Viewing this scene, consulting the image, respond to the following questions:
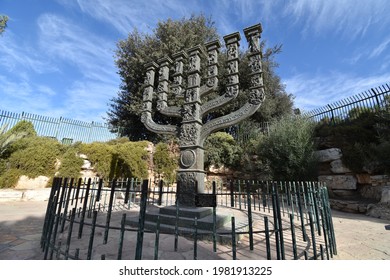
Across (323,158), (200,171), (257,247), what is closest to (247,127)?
(323,158)

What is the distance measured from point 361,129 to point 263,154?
3660 mm

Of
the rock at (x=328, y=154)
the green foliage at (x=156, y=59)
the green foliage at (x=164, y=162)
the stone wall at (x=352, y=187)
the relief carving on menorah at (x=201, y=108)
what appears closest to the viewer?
the relief carving on menorah at (x=201, y=108)

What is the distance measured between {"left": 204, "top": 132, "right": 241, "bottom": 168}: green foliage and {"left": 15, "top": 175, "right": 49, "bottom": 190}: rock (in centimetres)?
735

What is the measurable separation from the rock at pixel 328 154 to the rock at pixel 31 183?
434 inches

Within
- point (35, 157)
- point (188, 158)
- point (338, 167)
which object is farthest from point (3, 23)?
point (338, 167)

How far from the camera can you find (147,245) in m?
2.45

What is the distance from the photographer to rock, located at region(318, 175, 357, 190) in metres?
6.56

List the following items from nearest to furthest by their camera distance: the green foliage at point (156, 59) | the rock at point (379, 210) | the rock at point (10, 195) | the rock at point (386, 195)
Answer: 1. the rock at point (379, 210)
2. the rock at point (386, 195)
3. the rock at point (10, 195)
4. the green foliage at point (156, 59)

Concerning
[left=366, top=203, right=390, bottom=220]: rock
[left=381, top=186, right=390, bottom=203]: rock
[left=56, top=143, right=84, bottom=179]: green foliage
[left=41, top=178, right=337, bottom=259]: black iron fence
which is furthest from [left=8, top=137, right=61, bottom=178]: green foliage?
[left=381, top=186, right=390, bottom=203]: rock

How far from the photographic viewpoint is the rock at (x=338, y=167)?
6788 millimetres

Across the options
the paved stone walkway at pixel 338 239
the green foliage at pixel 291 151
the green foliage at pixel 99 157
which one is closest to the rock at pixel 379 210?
the paved stone walkway at pixel 338 239

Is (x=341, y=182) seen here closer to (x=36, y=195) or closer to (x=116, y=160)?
(x=116, y=160)

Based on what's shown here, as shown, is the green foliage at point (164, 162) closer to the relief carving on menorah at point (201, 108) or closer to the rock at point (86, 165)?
the rock at point (86, 165)

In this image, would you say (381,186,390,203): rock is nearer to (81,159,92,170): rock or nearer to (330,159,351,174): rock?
(330,159,351,174): rock
